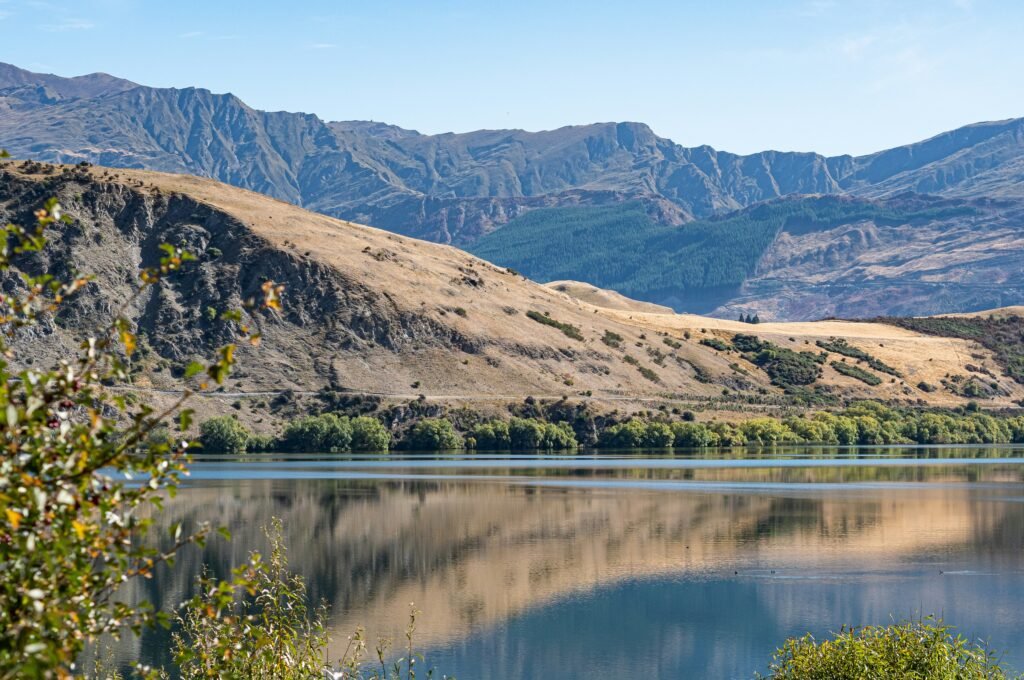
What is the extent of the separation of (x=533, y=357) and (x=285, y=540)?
382 ft

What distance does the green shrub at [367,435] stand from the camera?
508 feet

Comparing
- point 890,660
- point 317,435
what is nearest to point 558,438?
point 317,435

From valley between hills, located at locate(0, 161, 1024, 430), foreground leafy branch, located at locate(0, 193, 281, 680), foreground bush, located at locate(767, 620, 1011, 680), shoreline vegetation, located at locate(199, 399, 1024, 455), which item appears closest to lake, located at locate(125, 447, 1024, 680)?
foreground bush, located at locate(767, 620, 1011, 680)

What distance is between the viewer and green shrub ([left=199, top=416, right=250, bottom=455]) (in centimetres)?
14562

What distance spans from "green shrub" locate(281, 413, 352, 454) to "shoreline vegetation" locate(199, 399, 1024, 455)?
12cm

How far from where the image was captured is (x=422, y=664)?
42688 mm

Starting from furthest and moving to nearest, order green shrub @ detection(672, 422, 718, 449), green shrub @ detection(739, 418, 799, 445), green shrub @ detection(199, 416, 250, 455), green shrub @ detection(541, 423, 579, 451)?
green shrub @ detection(739, 418, 799, 445) < green shrub @ detection(672, 422, 718, 449) < green shrub @ detection(541, 423, 579, 451) < green shrub @ detection(199, 416, 250, 455)

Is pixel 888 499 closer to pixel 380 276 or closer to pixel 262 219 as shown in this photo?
pixel 380 276

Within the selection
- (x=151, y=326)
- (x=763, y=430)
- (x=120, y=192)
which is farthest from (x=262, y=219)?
(x=763, y=430)

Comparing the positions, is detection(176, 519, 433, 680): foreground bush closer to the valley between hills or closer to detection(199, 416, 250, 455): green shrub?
detection(199, 416, 250, 455): green shrub

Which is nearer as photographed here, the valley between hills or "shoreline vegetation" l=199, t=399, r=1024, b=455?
"shoreline vegetation" l=199, t=399, r=1024, b=455

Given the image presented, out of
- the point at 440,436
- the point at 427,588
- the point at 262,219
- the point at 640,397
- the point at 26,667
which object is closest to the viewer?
the point at 26,667

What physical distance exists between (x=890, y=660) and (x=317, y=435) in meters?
127

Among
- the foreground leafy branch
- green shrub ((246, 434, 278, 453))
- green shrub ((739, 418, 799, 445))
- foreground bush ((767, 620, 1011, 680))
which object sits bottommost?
green shrub ((739, 418, 799, 445))
